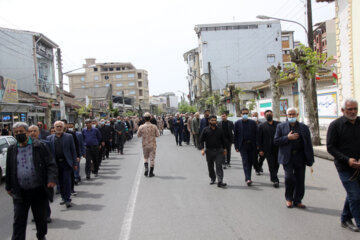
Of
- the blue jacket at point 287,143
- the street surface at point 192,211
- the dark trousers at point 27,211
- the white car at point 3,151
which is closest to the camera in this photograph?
the dark trousers at point 27,211

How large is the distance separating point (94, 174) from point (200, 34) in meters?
50.4

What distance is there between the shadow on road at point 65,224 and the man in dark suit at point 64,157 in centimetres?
102

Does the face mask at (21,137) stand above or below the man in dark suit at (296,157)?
above

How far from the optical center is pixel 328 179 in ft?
29.5

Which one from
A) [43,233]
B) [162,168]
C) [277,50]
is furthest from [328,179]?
[277,50]

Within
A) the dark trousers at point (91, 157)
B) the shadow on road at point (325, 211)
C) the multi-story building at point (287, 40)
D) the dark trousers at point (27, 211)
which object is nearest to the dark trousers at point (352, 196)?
the shadow on road at point (325, 211)

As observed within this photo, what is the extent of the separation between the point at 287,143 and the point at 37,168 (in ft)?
13.3

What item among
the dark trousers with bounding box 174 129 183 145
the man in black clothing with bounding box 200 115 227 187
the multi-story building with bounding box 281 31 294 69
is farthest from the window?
the man in black clothing with bounding box 200 115 227 187

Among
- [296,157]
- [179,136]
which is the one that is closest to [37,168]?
[296,157]

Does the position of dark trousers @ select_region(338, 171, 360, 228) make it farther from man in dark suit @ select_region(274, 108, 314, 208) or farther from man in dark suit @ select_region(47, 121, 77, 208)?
man in dark suit @ select_region(47, 121, 77, 208)

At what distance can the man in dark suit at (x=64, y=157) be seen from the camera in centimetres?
738

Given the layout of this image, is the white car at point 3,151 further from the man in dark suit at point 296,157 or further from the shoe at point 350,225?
the shoe at point 350,225

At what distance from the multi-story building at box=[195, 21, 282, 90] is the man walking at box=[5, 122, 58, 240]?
5461cm

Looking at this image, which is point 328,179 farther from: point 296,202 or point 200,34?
point 200,34
